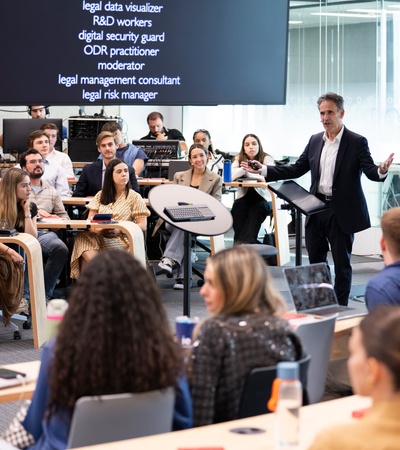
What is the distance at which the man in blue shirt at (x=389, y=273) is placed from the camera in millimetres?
3838

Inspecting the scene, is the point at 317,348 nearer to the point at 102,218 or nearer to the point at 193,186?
the point at 102,218

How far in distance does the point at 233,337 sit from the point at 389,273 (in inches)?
44.1

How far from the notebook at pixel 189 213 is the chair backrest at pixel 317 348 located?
135 cm

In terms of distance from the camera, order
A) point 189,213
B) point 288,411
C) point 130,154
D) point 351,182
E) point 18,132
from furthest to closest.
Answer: point 18,132, point 130,154, point 351,182, point 189,213, point 288,411

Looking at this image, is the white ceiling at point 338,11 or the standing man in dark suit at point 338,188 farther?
the white ceiling at point 338,11

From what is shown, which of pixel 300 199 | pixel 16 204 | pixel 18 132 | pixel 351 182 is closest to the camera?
pixel 300 199

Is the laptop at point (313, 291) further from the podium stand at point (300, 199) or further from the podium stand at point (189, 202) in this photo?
the podium stand at point (300, 199)

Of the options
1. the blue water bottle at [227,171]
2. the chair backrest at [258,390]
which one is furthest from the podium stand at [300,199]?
the chair backrest at [258,390]

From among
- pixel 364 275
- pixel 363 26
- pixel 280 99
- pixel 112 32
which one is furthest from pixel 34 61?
pixel 363 26

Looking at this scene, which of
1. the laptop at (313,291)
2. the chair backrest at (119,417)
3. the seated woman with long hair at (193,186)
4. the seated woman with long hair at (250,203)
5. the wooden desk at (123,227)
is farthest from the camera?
the seated woman with long hair at (250,203)

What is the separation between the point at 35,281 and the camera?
6.62m

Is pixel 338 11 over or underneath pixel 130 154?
over

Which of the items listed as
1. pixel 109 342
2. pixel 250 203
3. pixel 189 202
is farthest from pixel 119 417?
pixel 250 203

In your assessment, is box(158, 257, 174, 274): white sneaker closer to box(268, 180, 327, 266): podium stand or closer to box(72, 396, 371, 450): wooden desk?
box(268, 180, 327, 266): podium stand
